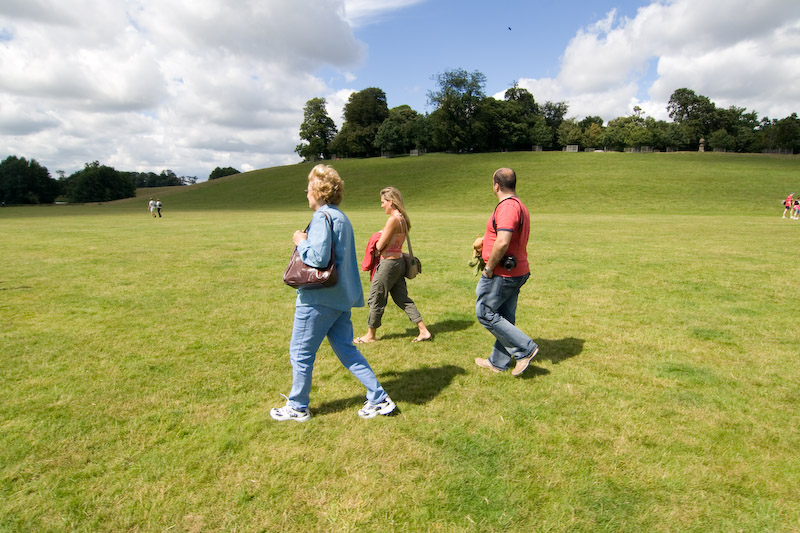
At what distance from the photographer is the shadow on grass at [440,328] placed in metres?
6.45

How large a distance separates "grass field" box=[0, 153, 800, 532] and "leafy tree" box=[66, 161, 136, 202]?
314 ft

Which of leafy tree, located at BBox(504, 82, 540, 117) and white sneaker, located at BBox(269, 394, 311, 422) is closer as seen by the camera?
white sneaker, located at BBox(269, 394, 311, 422)

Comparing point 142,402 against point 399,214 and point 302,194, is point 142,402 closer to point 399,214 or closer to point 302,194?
point 399,214

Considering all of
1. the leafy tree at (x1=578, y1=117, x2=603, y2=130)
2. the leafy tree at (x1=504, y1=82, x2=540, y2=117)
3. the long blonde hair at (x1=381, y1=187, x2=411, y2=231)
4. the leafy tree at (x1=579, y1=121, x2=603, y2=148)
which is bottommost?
the long blonde hair at (x1=381, y1=187, x2=411, y2=231)

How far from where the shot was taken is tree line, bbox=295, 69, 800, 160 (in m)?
90.8

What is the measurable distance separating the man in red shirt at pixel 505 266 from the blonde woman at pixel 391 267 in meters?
1.33

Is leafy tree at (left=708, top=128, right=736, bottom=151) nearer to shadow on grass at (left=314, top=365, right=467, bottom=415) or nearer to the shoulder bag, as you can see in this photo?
shadow on grass at (left=314, top=365, right=467, bottom=415)

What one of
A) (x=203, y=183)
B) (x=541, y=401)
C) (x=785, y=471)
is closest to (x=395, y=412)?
(x=541, y=401)

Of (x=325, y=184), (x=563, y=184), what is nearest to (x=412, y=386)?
(x=325, y=184)

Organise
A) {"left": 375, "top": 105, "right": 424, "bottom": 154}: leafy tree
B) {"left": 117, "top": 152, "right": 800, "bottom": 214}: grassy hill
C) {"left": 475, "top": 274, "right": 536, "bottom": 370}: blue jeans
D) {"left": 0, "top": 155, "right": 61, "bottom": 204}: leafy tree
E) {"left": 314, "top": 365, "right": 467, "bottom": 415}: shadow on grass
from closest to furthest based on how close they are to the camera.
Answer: {"left": 314, "top": 365, "right": 467, "bottom": 415}: shadow on grass < {"left": 475, "top": 274, "right": 536, "bottom": 370}: blue jeans < {"left": 117, "top": 152, "right": 800, "bottom": 214}: grassy hill < {"left": 0, "top": 155, "right": 61, "bottom": 204}: leafy tree < {"left": 375, "top": 105, "right": 424, "bottom": 154}: leafy tree

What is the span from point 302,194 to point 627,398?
58063 millimetres

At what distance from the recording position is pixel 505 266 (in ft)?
15.0

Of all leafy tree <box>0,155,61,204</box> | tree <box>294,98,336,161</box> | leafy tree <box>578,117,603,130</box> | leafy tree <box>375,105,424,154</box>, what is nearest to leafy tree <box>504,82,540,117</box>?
leafy tree <box>578,117,603,130</box>

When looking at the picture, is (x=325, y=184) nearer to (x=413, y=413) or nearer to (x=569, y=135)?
(x=413, y=413)
